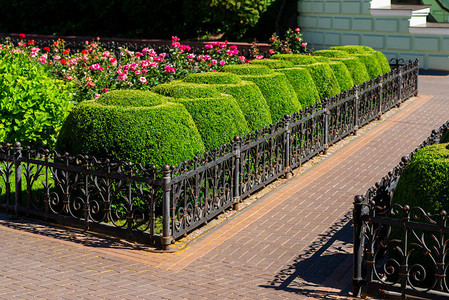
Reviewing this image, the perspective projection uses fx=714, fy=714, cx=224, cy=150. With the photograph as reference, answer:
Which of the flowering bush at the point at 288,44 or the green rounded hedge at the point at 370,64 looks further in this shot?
the flowering bush at the point at 288,44

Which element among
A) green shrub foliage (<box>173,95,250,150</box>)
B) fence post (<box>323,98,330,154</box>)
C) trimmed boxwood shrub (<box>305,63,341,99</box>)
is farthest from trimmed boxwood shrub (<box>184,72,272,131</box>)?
trimmed boxwood shrub (<box>305,63,341,99</box>)

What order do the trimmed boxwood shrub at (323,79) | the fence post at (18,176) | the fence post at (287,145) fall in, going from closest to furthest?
the fence post at (18,176) → the fence post at (287,145) → the trimmed boxwood shrub at (323,79)

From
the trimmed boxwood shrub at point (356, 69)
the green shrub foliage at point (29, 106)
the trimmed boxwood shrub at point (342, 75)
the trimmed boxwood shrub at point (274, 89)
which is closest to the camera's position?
the green shrub foliage at point (29, 106)

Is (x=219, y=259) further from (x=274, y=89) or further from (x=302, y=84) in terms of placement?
(x=302, y=84)

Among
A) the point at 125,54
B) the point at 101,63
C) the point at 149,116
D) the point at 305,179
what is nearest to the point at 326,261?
the point at 149,116

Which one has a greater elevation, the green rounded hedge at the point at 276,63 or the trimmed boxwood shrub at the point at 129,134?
the green rounded hedge at the point at 276,63

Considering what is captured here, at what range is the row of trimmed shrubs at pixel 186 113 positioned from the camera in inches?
352

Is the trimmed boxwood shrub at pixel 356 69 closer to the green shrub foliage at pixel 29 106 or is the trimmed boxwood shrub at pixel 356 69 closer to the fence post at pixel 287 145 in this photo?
the fence post at pixel 287 145

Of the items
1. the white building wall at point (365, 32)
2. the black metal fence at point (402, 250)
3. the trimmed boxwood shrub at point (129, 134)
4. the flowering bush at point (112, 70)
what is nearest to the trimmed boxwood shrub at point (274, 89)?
the flowering bush at point (112, 70)

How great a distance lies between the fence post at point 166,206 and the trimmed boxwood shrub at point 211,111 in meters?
1.82

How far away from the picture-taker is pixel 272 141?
428 inches

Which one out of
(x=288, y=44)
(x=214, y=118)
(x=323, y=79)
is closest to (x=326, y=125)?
(x=323, y=79)

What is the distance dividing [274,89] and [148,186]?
156 inches

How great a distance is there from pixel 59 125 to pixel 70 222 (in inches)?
129
